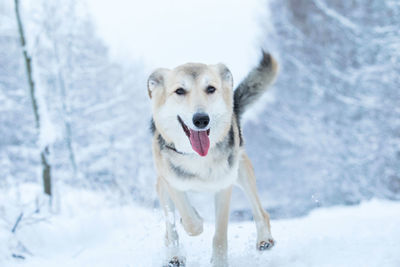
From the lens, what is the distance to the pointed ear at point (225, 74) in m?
3.08

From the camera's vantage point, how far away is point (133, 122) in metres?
15.5

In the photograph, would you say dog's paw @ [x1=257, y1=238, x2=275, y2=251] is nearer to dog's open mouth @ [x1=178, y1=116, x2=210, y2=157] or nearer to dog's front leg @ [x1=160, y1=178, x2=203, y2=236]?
dog's front leg @ [x1=160, y1=178, x2=203, y2=236]

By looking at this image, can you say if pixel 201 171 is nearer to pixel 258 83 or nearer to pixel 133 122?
pixel 258 83

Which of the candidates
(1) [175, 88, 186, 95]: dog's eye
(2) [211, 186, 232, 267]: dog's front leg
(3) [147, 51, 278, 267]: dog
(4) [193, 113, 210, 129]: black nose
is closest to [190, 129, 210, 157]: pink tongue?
(3) [147, 51, 278, 267]: dog

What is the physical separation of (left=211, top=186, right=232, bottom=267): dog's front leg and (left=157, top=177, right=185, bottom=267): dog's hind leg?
0.34 metres

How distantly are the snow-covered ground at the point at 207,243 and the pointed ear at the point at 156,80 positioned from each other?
132 cm

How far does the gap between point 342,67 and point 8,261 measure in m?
9.21

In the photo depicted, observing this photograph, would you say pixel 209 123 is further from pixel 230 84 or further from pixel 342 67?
pixel 342 67

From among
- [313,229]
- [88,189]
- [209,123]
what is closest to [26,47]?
[88,189]

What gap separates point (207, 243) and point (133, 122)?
12074 mm

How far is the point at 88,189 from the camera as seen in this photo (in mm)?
9562

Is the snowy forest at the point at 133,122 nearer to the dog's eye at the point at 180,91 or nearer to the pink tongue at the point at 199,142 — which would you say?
the pink tongue at the point at 199,142

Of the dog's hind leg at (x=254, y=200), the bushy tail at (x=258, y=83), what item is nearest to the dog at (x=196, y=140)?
the dog's hind leg at (x=254, y=200)

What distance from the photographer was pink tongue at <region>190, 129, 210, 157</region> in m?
2.74
